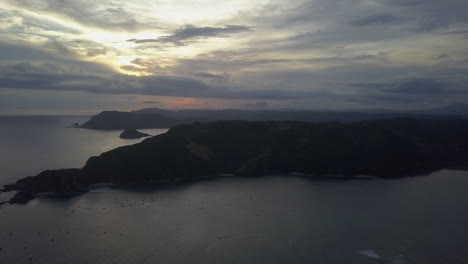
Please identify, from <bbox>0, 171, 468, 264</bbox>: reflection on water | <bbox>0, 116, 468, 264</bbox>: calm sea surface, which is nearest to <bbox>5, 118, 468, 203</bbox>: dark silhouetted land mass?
<bbox>0, 116, 468, 264</bbox>: calm sea surface

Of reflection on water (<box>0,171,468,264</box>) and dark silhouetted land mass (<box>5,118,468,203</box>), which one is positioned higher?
dark silhouetted land mass (<box>5,118,468,203</box>)

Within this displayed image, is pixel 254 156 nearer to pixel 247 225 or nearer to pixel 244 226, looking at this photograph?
pixel 247 225

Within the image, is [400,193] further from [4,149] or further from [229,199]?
[4,149]

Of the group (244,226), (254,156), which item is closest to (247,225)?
(244,226)

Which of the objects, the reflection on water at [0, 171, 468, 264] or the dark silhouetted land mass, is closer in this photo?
the reflection on water at [0, 171, 468, 264]

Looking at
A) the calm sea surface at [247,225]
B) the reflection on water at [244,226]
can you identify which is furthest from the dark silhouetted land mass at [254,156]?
the reflection on water at [244,226]

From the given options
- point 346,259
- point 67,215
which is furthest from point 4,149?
point 346,259

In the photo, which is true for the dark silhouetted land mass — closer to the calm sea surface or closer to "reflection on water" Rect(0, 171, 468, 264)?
the calm sea surface
